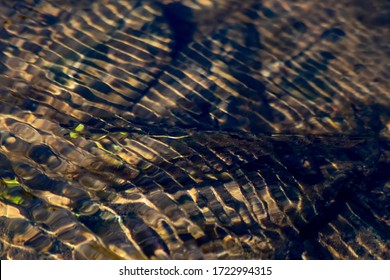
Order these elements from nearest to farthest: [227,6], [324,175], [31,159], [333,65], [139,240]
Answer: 1. [139,240]
2. [31,159]
3. [324,175]
4. [333,65]
5. [227,6]

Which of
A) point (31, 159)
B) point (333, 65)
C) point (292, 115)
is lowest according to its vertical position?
point (31, 159)

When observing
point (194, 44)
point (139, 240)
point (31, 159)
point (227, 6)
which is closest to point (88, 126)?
point (31, 159)

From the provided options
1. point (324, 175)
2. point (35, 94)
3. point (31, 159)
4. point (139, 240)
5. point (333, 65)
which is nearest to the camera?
point (139, 240)

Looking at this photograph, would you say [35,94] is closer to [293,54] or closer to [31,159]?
[31,159]

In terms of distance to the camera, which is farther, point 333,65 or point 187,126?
point 333,65

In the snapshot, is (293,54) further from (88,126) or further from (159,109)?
(88,126)

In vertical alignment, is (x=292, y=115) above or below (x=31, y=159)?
above

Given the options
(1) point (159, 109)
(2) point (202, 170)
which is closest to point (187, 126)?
(1) point (159, 109)
